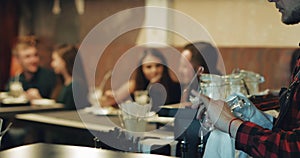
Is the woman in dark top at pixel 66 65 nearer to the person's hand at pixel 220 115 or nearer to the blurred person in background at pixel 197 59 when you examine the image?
the blurred person in background at pixel 197 59

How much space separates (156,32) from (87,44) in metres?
0.90

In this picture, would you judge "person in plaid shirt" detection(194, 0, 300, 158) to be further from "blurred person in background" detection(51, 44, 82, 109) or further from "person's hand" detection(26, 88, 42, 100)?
"person's hand" detection(26, 88, 42, 100)

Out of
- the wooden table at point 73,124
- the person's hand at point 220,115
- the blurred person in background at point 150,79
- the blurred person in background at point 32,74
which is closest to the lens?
the person's hand at point 220,115

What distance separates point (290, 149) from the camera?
1.64 metres

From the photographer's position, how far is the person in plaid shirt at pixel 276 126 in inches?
65.5

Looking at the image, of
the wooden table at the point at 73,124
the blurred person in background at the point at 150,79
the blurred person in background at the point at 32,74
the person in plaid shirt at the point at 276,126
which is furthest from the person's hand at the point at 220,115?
the blurred person in background at the point at 32,74

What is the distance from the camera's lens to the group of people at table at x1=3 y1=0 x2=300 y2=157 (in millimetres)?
1716

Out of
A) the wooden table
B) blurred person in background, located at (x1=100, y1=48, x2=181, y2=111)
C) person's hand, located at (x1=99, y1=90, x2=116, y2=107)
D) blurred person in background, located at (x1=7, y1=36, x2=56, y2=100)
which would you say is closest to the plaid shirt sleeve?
the wooden table

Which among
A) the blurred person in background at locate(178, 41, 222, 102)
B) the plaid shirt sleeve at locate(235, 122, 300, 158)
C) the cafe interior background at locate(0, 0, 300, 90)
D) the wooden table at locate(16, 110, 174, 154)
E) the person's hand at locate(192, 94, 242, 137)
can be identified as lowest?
the wooden table at locate(16, 110, 174, 154)

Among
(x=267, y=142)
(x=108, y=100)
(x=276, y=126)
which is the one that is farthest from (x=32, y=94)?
(x=267, y=142)

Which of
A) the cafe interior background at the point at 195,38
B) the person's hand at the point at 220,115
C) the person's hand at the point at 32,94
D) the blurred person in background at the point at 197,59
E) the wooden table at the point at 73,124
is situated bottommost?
the wooden table at the point at 73,124

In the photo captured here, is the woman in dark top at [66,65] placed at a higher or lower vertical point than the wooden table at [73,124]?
higher

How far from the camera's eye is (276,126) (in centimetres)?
185

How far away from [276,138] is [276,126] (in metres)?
0.18
